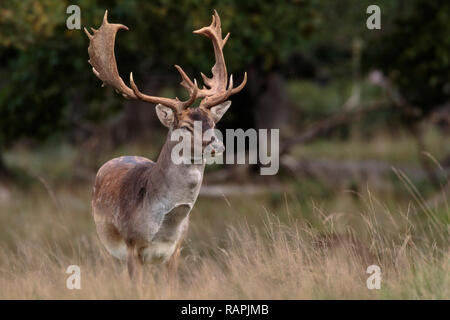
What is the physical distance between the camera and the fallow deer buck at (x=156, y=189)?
6051mm

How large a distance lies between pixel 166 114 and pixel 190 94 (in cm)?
31

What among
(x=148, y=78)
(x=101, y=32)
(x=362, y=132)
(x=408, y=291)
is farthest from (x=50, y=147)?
(x=408, y=291)

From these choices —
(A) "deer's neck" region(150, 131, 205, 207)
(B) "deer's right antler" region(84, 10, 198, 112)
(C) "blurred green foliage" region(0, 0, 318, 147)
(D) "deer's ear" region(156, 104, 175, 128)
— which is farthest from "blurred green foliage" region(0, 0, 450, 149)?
(A) "deer's neck" region(150, 131, 205, 207)

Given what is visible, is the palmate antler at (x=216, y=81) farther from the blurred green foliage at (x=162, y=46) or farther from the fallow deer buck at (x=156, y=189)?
the blurred green foliage at (x=162, y=46)

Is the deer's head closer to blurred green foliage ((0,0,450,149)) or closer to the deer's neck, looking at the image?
the deer's neck

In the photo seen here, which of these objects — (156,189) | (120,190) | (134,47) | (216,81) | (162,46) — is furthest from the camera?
(162,46)

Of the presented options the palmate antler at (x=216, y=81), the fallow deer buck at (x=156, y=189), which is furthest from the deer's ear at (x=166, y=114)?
the palmate antler at (x=216, y=81)

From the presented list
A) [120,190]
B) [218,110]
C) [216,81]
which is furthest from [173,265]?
[216,81]

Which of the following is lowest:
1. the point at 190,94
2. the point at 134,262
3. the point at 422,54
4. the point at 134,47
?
the point at 134,262

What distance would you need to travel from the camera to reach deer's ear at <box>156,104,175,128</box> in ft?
20.2

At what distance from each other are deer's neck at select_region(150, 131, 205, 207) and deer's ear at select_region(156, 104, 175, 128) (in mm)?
143

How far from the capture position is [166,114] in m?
6.20

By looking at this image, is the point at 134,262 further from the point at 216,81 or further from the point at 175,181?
the point at 216,81

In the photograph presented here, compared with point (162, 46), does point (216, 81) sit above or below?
below
